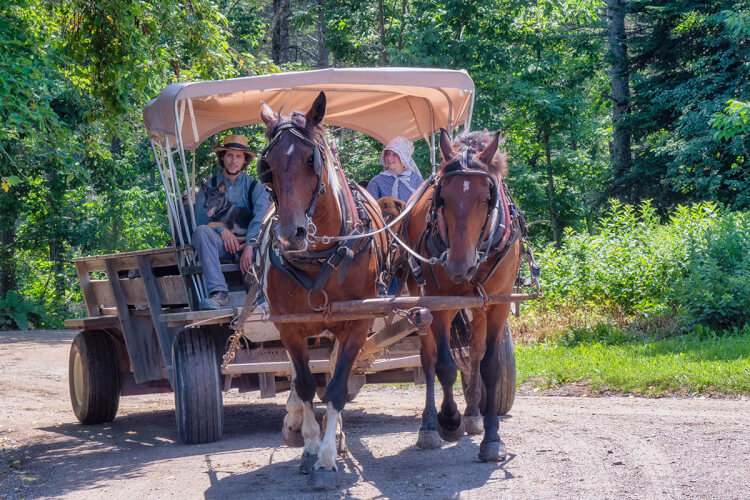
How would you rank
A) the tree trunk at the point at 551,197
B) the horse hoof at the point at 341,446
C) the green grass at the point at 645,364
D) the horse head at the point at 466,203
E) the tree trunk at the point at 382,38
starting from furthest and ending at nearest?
the tree trunk at the point at 551,197
the tree trunk at the point at 382,38
the green grass at the point at 645,364
the horse hoof at the point at 341,446
the horse head at the point at 466,203

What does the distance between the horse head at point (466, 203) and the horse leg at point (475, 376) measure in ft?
2.60

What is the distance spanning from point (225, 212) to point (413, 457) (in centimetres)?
292

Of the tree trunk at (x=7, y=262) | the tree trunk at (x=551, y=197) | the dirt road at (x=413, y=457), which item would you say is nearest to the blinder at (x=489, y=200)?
the dirt road at (x=413, y=457)

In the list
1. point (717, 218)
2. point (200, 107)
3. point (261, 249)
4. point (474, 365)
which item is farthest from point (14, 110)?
point (717, 218)

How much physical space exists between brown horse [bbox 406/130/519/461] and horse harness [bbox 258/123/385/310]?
1.70 ft

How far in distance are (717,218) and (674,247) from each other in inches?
54.3

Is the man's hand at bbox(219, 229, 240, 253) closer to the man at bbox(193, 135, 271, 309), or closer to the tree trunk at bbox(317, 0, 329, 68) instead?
the man at bbox(193, 135, 271, 309)

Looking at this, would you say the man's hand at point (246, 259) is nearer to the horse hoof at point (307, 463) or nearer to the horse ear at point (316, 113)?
the horse hoof at point (307, 463)

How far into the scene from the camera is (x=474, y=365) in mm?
6422

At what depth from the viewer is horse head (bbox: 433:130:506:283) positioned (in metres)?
5.30

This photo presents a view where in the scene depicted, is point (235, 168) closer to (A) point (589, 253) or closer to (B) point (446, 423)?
(B) point (446, 423)

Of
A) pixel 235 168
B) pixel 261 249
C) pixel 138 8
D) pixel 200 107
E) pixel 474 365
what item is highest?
pixel 138 8

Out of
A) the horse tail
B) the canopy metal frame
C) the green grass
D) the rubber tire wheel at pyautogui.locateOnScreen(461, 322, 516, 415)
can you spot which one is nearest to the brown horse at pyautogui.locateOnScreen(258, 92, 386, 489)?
the canopy metal frame

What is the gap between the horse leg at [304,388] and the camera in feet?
18.5
